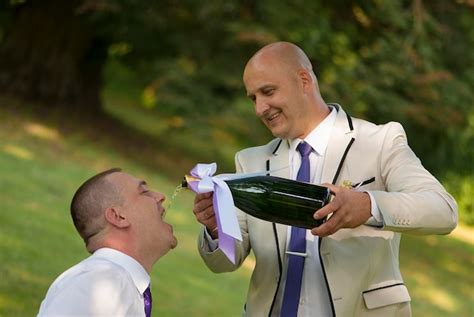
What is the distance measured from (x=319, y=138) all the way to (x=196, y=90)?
1070cm

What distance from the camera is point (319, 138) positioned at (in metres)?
4.20

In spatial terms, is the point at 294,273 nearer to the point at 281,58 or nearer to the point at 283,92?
the point at 283,92

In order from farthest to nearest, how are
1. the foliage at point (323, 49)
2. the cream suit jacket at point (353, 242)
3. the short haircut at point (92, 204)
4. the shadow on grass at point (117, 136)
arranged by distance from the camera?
the shadow on grass at point (117, 136), the foliage at point (323, 49), the cream suit jacket at point (353, 242), the short haircut at point (92, 204)

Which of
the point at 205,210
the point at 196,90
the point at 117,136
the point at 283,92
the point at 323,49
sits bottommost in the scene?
the point at 117,136

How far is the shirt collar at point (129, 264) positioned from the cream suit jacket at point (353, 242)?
2.49 feet

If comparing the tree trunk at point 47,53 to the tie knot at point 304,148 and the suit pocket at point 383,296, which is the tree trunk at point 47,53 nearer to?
the tie knot at point 304,148

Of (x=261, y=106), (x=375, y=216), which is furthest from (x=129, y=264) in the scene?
(x=261, y=106)

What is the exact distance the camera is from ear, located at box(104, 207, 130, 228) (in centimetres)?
345

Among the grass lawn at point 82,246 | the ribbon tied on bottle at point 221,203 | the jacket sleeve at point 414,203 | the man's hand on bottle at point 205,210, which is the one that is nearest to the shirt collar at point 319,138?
the jacket sleeve at point 414,203

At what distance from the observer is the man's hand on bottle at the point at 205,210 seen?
3855 millimetres

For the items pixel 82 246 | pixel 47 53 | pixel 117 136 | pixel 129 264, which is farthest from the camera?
pixel 117 136

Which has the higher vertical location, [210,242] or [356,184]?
[356,184]

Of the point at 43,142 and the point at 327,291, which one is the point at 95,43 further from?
the point at 327,291

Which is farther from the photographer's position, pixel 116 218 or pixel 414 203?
pixel 414 203
